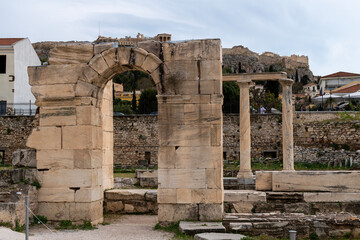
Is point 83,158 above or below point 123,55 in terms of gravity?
below

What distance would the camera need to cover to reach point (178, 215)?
32.9ft

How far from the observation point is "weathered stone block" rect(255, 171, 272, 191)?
39.5ft

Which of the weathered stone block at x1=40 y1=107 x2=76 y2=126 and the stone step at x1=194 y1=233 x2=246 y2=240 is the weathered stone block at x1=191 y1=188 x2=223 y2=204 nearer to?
the stone step at x1=194 y1=233 x2=246 y2=240

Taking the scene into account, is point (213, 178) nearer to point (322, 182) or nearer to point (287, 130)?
point (322, 182)

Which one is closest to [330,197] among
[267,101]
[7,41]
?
[7,41]

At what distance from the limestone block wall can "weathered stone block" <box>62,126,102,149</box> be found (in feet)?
5.59

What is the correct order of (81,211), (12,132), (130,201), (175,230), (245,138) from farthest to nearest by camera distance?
(12,132)
(245,138)
(130,201)
(81,211)
(175,230)

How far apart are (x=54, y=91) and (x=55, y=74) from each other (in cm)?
42

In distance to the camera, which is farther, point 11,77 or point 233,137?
point 11,77

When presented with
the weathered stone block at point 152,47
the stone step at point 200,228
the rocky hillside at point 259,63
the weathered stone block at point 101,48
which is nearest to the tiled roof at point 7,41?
the weathered stone block at point 101,48

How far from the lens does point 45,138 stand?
1064cm

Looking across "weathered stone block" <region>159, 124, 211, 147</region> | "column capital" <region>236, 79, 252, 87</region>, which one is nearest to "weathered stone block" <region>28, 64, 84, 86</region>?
"weathered stone block" <region>159, 124, 211, 147</region>

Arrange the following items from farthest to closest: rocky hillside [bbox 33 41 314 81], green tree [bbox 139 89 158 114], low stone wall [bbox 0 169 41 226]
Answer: rocky hillside [bbox 33 41 314 81] → green tree [bbox 139 89 158 114] → low stone wall [bbox 0 169 41 226]

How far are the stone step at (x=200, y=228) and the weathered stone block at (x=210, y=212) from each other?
456mm
